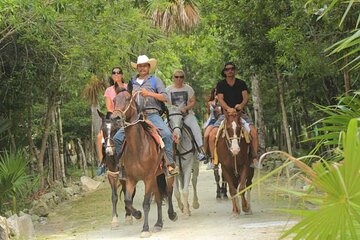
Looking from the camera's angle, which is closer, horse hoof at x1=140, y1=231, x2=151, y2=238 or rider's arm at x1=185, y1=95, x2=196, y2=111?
horse hoof at x1=140, y1=231, x2=151, y2=238

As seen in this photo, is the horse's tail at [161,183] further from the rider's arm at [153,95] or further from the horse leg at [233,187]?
the rider's arm at [153,95]

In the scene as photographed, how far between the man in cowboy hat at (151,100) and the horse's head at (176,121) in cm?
104

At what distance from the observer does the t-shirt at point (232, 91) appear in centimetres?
1206

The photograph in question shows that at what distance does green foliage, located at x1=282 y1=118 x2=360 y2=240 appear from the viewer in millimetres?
2422

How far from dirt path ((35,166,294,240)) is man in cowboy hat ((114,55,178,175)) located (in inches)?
47.7

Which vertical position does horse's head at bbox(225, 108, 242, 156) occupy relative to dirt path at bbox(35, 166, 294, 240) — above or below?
above

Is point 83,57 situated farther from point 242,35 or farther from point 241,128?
point 241,128

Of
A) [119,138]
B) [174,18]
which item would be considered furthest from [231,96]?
[174,18]

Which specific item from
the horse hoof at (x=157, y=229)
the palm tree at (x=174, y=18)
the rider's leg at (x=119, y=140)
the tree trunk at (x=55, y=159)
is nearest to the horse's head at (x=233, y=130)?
the horse hoof at (x=157, y=229)

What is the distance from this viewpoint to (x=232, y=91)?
12141mm

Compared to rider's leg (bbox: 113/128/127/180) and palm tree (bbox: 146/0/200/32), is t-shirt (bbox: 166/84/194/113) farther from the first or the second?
palm tree (bbox: 146/0/200/32)

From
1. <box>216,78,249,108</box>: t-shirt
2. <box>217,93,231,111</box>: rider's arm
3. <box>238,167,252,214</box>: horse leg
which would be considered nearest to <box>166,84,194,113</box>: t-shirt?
<box>216,78,249,108</box>: t-shirt

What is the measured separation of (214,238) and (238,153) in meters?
2.58

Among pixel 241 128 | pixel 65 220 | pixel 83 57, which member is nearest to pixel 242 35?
pixel 83 57
